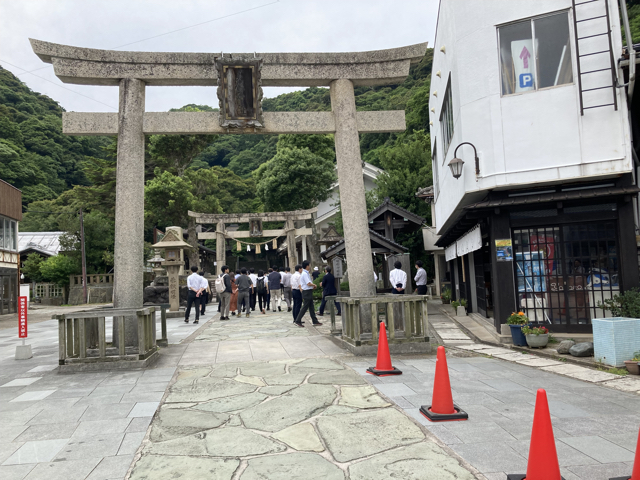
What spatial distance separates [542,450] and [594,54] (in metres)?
8.77

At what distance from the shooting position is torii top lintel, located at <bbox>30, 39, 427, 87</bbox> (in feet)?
29.9

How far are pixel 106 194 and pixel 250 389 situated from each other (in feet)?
122

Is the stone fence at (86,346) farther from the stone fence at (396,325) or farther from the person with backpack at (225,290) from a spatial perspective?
the person with backpack at (225,290)

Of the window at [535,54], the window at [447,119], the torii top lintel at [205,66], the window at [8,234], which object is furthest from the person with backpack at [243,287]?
the window at [8,234]

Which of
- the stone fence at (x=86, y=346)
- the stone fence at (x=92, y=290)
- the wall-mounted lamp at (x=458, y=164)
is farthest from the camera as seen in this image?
the stone fence at (x=92, y=290)

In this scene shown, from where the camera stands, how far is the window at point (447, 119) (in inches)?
525

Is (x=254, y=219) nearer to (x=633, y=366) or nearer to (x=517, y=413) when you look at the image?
(x=633, y=366)

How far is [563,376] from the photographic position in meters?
6.96

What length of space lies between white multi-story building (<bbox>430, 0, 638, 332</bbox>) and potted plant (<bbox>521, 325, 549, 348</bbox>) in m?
1.21

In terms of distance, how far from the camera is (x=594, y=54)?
925cm

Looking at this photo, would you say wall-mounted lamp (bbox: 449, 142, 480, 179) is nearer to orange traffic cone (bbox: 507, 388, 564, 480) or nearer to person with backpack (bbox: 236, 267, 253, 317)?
orange traffic cone (bbox: 507, 388, 564, 480)

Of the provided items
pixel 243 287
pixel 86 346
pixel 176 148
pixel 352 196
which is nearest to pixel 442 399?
pixel 352 196

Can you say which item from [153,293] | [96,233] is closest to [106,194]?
[96,233]

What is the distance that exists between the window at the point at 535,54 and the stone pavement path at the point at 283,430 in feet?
22.8
